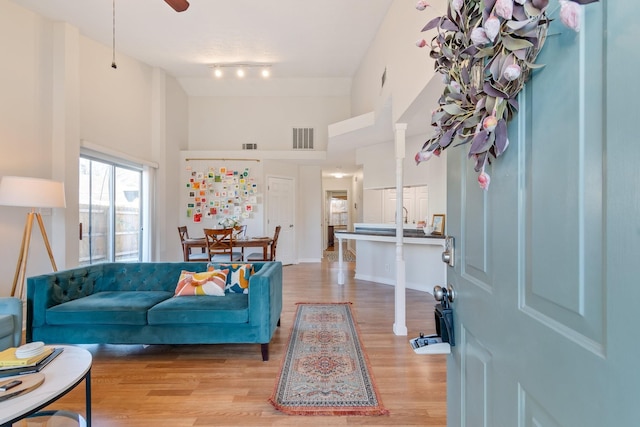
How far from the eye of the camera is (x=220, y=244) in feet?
15.6

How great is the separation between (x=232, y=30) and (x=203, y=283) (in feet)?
12.2

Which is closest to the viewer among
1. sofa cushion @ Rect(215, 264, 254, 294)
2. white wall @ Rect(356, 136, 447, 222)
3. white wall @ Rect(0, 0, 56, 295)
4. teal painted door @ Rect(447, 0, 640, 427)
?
teal painted door @ Rect(447, 0, 640, 427)

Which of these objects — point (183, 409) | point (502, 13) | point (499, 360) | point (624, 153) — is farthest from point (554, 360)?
point (183, 409)

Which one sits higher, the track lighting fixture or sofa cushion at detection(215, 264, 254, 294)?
the track lighting fixture

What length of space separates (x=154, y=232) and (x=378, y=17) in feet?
16.4

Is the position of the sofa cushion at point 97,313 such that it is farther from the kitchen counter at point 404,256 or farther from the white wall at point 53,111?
the kitchen counter at point 404,256

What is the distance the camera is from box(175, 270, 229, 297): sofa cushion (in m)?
2.80

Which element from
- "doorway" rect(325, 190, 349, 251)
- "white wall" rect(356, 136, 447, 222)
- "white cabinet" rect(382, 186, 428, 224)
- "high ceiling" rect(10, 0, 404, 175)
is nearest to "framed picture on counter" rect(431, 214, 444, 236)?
"white wall" rect(356, 136, 447, 222)

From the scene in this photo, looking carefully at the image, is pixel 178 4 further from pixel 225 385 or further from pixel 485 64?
pixel 225 385

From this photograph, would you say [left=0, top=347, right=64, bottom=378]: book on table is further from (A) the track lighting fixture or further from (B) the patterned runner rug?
(A) the track lighting fixture

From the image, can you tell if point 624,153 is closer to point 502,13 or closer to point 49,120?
point 502,13

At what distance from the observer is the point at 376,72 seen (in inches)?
184

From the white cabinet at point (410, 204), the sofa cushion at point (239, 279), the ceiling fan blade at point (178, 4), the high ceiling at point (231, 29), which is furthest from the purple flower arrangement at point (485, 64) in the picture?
the white cabinet at point (410, 204)

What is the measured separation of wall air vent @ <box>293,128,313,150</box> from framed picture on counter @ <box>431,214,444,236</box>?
3.43 m
